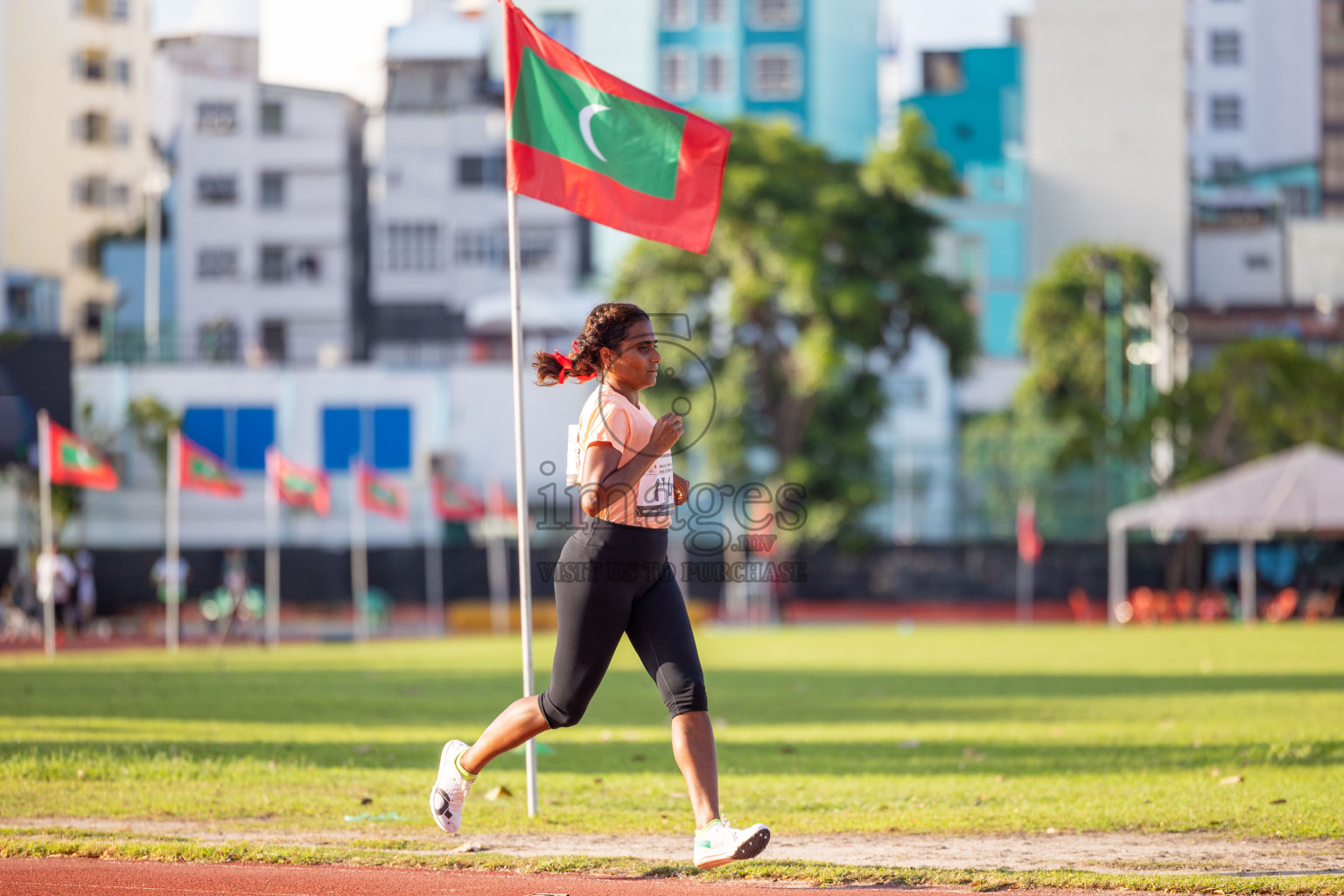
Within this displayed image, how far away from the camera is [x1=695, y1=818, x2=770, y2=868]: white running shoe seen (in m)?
6.56

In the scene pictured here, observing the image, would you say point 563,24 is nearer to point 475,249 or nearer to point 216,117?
point 475,249

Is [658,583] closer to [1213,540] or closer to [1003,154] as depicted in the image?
[1213,540]

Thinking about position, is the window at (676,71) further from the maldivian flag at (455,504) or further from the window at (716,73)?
the maldivian flag at (455,504)

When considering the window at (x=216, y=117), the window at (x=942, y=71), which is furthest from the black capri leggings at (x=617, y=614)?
the window at (x=942, y=71)

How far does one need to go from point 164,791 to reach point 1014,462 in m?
41.2

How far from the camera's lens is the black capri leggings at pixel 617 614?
6.88 metres

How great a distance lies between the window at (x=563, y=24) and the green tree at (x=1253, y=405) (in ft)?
122

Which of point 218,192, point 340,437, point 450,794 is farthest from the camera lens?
point 218,192

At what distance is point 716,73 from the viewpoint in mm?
74312

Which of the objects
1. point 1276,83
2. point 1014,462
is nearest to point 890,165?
point 1014,462

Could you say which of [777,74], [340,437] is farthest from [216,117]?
[777,74]

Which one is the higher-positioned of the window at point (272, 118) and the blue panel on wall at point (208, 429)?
the window at point (272, 118)

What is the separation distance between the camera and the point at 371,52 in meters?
71.5

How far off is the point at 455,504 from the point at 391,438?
898cm
